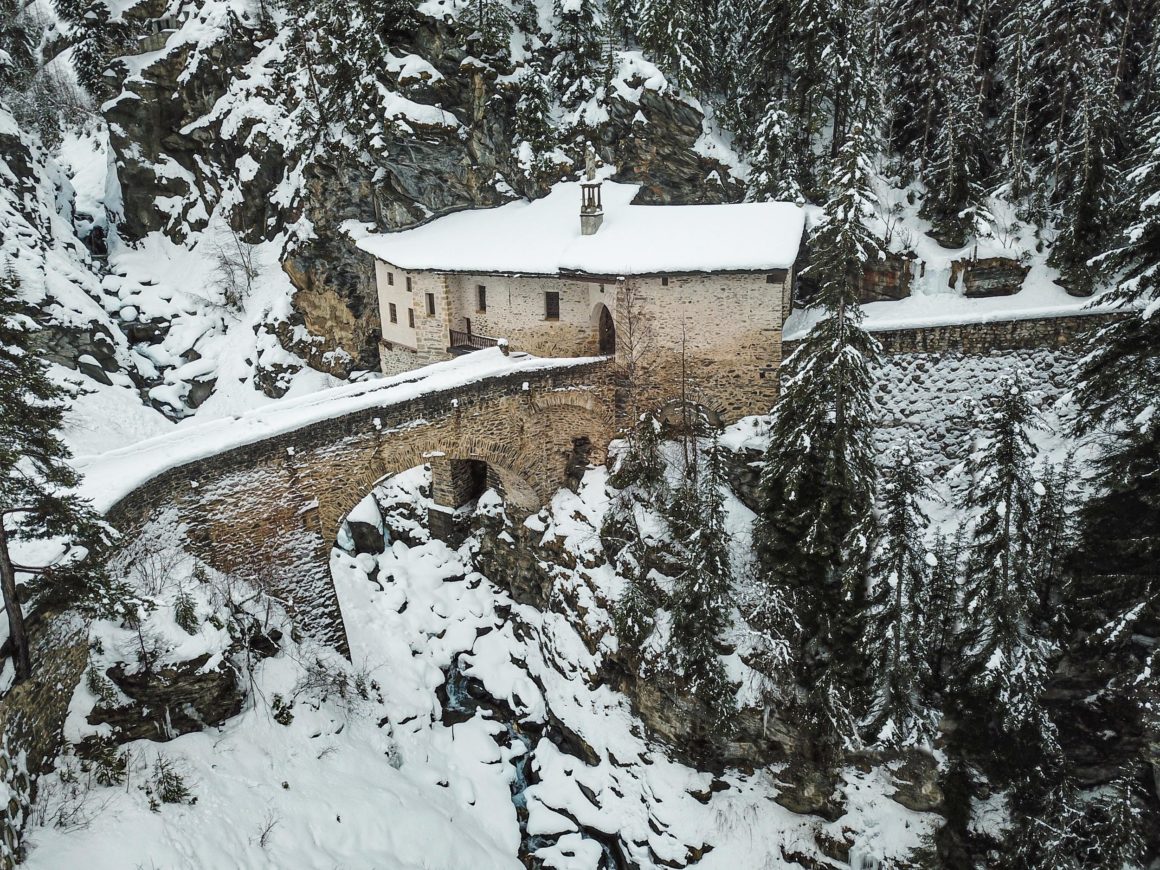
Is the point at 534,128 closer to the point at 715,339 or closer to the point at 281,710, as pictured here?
the point at 715,339

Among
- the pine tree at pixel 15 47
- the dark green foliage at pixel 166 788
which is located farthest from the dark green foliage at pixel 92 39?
the dark green foliage at pixel 166 788

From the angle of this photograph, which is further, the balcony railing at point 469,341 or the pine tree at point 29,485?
the balcony railing at point 469,341

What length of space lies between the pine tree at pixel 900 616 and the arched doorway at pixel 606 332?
13649 mm

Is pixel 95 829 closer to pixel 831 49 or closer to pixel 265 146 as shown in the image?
pixel 265 146

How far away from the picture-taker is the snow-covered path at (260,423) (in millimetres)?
19219

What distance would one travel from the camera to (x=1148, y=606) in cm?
1669

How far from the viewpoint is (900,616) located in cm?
1927

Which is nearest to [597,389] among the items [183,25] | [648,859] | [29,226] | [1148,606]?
[648,859]

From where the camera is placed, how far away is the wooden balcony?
32.5 metres

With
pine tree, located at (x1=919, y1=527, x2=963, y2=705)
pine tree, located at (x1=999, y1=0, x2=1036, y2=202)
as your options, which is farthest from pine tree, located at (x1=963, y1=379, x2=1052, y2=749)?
pine tree, located at (x1=999, y1=0, x2=1036, y2=202)

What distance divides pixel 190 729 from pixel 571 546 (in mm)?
12928

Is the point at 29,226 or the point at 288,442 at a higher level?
the point at 29,226

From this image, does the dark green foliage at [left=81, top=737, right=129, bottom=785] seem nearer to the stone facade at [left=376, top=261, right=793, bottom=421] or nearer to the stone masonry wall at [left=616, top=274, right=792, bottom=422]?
the stone facade at [left=376, top=261, right=793, bottom=421]

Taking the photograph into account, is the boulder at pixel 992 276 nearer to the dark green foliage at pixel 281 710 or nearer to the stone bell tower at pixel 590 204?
the stone bell tower at pixel 590 204
